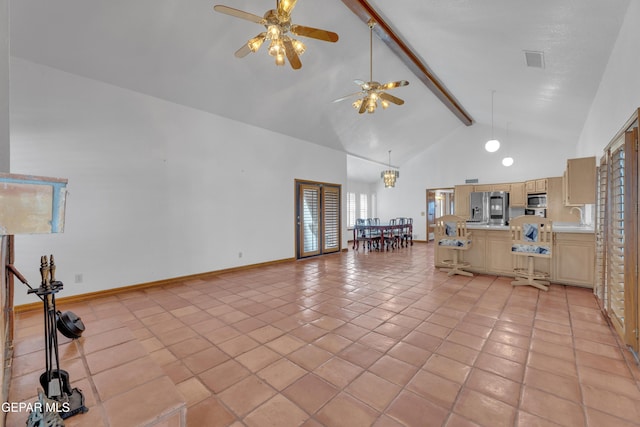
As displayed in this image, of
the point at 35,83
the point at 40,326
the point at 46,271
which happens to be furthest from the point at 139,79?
the point at 46,271

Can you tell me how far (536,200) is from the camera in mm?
7254

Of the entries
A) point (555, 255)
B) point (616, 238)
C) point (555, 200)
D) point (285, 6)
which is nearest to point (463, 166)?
point (555, 200)

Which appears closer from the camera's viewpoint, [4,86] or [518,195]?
[4,86]

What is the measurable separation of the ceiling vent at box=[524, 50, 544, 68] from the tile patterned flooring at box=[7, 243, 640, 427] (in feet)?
10.1

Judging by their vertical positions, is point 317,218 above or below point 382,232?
above

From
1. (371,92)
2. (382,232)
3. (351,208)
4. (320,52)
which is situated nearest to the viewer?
(371,92)

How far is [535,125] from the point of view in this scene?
6578 mm

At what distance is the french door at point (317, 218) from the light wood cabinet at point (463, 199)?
3.87 meters

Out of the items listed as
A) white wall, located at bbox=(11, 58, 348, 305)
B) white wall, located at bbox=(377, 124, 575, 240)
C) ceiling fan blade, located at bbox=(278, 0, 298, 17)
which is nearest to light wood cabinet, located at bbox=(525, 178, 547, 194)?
white wall, located at bbox=(377, 124, 575, 240)

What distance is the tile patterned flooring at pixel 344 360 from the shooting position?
5.00ft

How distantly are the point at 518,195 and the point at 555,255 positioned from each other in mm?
4046

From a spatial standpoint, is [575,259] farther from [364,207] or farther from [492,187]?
[364,207]

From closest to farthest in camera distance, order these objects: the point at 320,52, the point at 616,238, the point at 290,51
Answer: the point at 616,238
the point at 290,51
the point at 320,52

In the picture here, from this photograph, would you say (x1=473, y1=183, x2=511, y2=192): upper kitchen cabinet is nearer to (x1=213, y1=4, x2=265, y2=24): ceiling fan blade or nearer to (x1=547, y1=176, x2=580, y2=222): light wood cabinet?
(x1=547, y1=176, x2=580, y2=222): light wood cabinet
